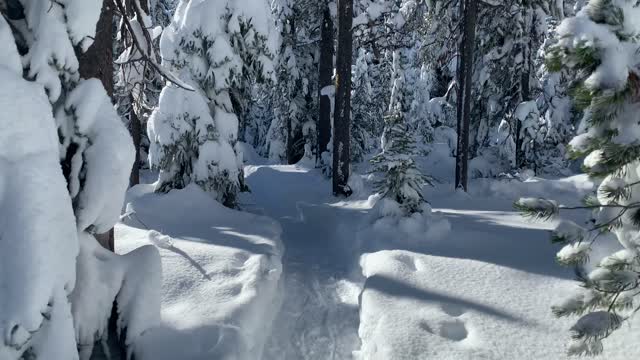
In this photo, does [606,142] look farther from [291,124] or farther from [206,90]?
[291,124]

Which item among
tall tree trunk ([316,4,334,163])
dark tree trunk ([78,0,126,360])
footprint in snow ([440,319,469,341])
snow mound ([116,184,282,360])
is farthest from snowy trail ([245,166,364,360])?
dark tree trunk ([78,0,126,360])

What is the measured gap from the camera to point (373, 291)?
7.95 m

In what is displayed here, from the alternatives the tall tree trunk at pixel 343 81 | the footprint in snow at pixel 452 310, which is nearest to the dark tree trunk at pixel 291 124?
the tall tree trunk at pixel 343 81

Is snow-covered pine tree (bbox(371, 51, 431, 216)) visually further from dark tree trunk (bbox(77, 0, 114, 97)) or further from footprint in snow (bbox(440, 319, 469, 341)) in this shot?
dark tree trunk (bbox(77, 0, 114, 97))

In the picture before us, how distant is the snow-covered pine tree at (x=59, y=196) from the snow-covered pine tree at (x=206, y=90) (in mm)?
8277

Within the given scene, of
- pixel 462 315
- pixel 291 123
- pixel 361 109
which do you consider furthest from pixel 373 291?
pixel 361 109

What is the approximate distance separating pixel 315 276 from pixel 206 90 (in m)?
6.77

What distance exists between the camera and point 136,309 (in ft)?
17.1

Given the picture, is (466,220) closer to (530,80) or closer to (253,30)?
(253,30)

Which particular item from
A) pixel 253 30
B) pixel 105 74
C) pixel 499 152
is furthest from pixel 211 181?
pixel 499 152

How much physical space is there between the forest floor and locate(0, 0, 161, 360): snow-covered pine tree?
0.92 meters

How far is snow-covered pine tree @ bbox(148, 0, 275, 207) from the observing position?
14.0 metres

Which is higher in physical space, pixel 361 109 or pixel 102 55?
pixel 102 55

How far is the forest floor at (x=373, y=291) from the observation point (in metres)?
6.14
